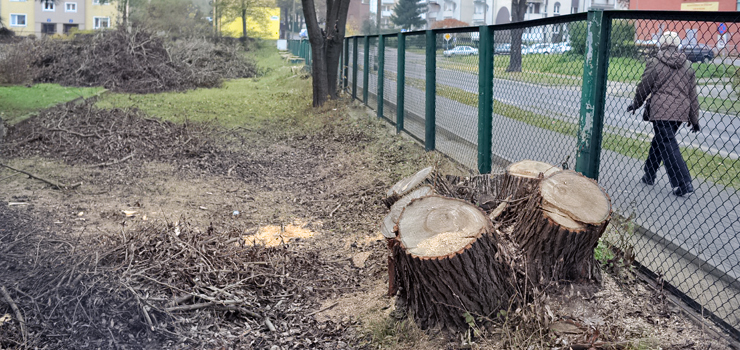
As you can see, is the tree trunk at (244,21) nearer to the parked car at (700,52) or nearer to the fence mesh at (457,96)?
the fence mesh at (457,96)

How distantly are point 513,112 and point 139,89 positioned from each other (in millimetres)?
15793

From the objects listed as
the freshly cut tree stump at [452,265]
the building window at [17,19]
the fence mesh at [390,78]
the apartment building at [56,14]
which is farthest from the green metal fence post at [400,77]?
the building window at [17,19]

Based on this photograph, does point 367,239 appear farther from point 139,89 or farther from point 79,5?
point 79,5

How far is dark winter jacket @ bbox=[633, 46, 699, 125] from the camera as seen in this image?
179 inches

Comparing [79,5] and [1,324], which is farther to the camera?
[79,5]

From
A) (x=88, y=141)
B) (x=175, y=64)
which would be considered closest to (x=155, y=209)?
(x=88, y=141)

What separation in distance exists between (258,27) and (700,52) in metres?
64.3

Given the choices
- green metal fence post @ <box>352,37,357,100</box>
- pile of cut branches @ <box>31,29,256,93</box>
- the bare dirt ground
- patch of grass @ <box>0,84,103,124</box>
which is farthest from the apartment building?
the bare dirt ground

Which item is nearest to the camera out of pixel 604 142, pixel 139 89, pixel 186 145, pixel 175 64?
pixel 604 142

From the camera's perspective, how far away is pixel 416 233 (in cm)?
365

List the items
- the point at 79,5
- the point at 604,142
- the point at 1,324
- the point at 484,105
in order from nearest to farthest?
the point at 1,324, the point at 604,142, the point at 484,105, the point at 79,5

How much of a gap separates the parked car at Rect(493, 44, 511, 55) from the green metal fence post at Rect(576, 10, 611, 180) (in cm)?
139

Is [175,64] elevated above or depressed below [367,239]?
above

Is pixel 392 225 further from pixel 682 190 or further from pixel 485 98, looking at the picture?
pixel 682 190
